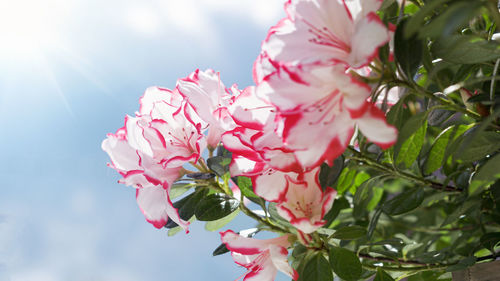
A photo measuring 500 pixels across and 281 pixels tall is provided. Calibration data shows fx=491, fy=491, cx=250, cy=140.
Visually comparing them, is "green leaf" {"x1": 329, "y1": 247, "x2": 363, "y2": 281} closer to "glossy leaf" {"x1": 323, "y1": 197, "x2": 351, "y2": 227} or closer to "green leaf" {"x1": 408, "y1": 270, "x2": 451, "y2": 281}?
"glossy leaf" {"x1": 323, "y1": 197, "x2": 351, "y2": 227}

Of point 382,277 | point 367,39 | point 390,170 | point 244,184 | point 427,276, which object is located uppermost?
point 367,39

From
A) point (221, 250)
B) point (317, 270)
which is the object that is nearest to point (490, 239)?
point (317, 270)

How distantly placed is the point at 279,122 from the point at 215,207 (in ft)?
0.90

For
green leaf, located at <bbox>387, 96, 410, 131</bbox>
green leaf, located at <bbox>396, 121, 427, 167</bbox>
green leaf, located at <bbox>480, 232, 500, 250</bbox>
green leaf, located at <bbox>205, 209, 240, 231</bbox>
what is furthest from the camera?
green leaf, located at <bbox>205, 209, 240, 231</bbox>

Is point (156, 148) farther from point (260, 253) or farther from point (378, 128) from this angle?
point (378, 128)

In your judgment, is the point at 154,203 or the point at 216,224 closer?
the point at 154,203

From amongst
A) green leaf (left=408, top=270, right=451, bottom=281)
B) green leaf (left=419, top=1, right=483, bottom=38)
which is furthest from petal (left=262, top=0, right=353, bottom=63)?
green leaf (left=408, top=270, right=451, bottom=281)

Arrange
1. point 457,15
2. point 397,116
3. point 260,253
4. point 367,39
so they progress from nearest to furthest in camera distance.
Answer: point 457,15 < point 367,39 < point 397,116 < point 260,253

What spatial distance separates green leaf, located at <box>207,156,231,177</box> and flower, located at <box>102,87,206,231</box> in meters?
0.03

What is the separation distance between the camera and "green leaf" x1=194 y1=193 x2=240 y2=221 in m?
0.67

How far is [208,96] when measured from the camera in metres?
0.61

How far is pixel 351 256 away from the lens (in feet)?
2.14

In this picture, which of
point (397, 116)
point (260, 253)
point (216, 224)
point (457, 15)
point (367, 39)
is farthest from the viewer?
point (216, 224)

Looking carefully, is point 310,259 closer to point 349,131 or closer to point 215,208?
point 215,208
